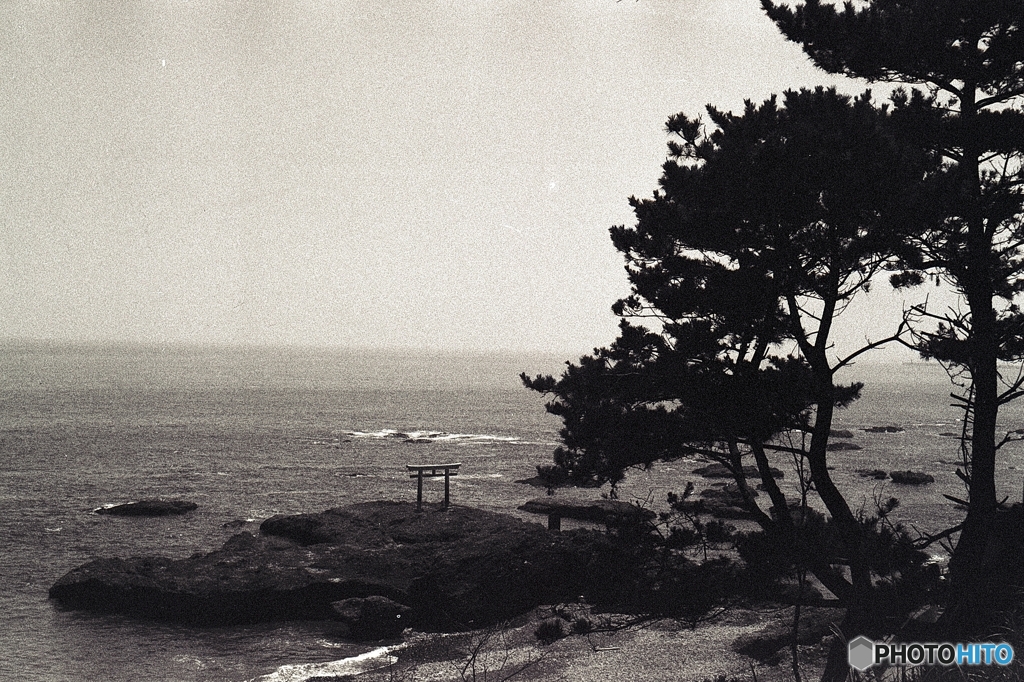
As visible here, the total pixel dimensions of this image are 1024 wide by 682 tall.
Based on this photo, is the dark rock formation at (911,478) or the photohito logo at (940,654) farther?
the dark rock formation at (911,478)

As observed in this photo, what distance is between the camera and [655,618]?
11797mm

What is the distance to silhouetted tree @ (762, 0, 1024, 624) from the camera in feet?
37.0

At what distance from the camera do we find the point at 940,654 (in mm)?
8508

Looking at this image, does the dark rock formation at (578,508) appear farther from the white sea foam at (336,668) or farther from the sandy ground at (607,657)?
the white sea foam at (336,668)

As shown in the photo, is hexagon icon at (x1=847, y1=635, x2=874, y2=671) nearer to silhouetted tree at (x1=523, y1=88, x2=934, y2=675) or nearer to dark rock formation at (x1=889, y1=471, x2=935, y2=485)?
silhouetted tree at (x1=523, y1=88, x2=934, y2=675)

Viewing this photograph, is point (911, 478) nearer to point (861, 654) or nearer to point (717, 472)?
point (717, 472)

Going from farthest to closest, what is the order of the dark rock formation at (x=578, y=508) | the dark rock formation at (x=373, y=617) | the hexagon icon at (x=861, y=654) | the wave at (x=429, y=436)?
the wave at (x=429, y=436) < the dark rock formation at (x=578, y=508) < the dark rock formation at (x=373, y=617) < the hexagon icon at (x=861, y=654)

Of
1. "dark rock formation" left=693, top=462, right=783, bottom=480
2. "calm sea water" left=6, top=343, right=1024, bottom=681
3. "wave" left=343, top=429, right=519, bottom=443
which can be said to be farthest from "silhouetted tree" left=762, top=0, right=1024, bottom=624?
"wave" left=343, top=429, right=519, bottom=443

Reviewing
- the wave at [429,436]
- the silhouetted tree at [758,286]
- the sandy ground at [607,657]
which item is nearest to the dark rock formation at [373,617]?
the sandy ground at [607,657]

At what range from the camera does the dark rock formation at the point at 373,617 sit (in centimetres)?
2028

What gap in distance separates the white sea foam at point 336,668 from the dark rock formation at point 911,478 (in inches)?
1604

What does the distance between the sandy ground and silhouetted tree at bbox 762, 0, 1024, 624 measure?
674 centimetres

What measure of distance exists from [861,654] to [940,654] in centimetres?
140

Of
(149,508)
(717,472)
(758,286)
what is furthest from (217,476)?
(758,286)
